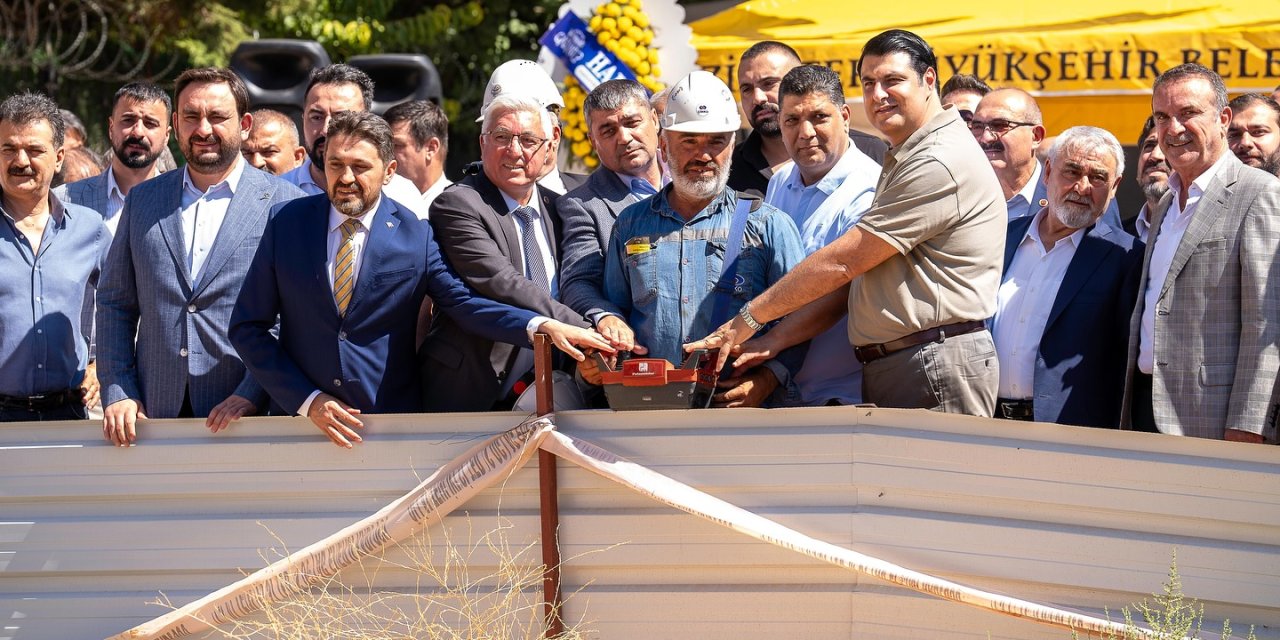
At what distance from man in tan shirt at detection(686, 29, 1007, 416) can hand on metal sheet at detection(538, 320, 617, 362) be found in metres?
0.31

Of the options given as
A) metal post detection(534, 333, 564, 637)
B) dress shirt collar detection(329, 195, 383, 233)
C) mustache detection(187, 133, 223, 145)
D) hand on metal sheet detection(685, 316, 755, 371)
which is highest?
mustache detection(187, 133, 223, 145)

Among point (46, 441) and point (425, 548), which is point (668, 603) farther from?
point (46, 441)

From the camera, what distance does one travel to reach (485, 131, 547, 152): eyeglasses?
4.78 m

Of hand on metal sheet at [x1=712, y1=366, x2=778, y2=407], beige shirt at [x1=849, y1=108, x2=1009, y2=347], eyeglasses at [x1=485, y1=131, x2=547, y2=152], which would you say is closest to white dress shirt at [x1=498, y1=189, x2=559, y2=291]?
eyeglasses at [x1=485, y1=131, x2=547, y2=152]

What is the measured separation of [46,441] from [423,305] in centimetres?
132

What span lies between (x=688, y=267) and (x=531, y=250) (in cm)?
69

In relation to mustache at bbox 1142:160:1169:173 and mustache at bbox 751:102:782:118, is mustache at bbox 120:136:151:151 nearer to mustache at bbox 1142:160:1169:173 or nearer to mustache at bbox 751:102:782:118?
mustache at bbox 751:102:782:118

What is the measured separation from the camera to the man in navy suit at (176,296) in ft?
15.5

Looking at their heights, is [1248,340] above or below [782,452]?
above

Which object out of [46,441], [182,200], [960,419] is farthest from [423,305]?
[960,419]

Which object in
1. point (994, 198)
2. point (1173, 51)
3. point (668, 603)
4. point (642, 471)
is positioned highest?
point (1173, 51)

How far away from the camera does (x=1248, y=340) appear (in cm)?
417

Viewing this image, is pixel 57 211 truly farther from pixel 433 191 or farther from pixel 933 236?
pixel 933 236

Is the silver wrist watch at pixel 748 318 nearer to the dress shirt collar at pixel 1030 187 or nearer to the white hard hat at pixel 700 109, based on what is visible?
the white hard hat at pixel 700 109
